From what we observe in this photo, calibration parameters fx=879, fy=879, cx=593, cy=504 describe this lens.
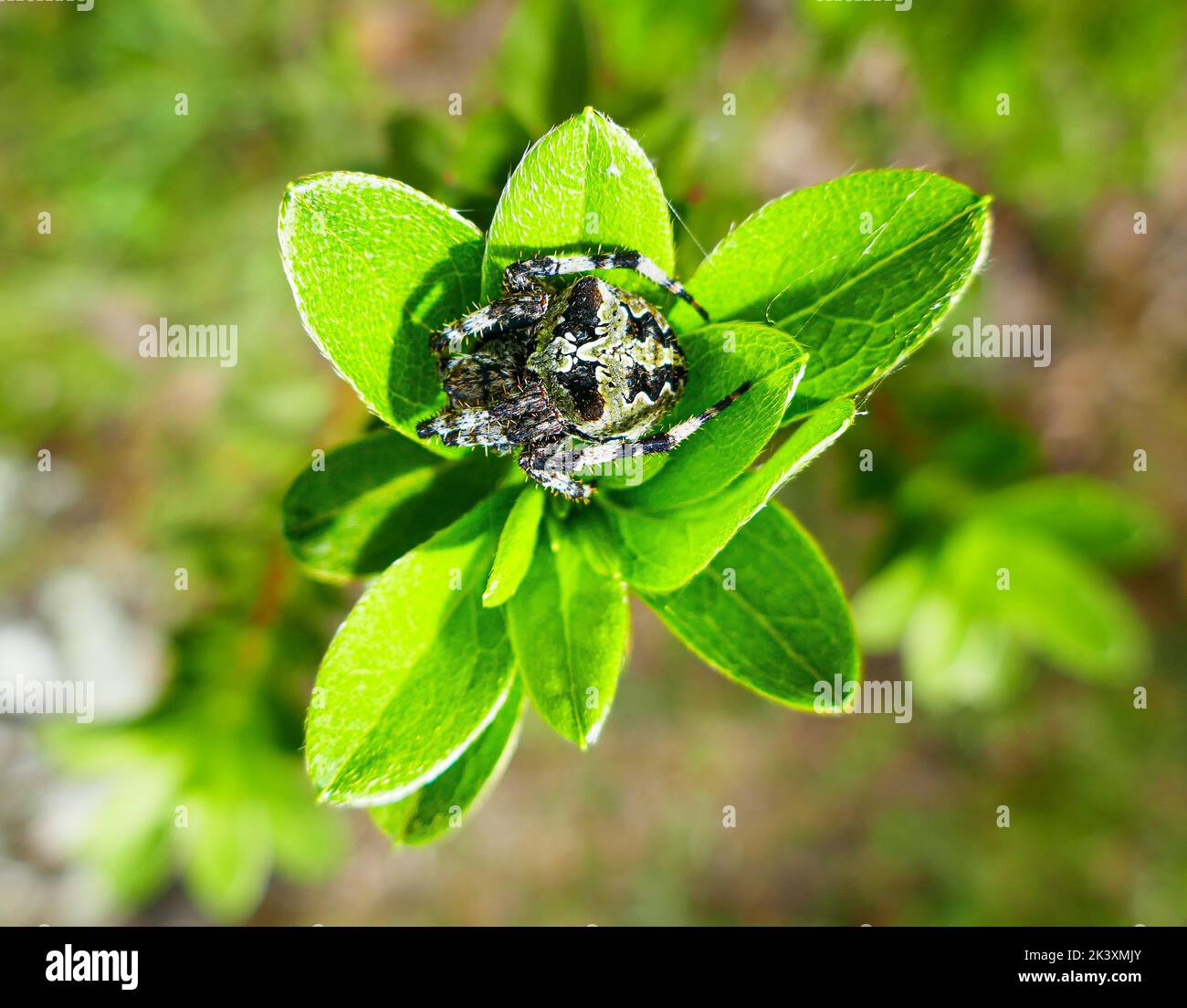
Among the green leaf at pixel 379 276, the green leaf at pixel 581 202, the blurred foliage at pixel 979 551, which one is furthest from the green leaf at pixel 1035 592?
the green leaf at pixel 379 276

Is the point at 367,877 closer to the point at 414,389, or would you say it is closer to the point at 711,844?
the point at 711,844

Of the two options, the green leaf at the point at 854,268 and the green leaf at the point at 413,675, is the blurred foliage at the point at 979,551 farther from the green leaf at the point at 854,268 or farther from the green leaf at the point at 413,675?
the green leaf at the point at 413,675

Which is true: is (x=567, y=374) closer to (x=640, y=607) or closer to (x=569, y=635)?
(x=569, y=635)

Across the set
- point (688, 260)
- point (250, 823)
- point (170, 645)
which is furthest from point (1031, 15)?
point (250, 823)

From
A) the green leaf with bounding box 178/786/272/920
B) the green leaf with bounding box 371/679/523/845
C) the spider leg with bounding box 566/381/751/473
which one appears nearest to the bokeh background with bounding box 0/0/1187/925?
the green leaf with bounding box 178/786/272/920

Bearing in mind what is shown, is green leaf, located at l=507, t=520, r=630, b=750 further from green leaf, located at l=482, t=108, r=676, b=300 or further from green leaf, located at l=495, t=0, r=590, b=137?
green leaf, located at l=495, t=0, r=590, b=137

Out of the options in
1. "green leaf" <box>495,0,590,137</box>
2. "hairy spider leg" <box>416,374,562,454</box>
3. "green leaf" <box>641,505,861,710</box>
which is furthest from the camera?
"green leaf" <box>495,0,590,137</box>
